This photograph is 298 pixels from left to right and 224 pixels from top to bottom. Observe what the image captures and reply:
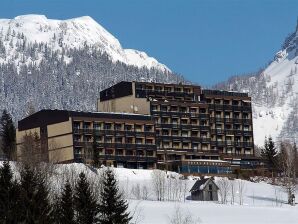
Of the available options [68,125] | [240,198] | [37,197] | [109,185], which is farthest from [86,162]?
[37,197]

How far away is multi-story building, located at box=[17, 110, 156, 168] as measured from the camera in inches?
6964

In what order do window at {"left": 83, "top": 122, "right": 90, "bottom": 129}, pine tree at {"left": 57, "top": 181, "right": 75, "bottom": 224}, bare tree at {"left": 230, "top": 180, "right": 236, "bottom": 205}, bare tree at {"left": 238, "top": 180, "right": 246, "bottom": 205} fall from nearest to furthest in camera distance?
pine tree at {"left": 57, "top": 181, "right": 75, "bottom": 224}, bare tree at {"left": 238, "top": 180, "right": 246, "bottom": 205}, bare tree at {"left": 230, "top": 180, "right": 236, "bottom": 205}, window at {"left": 83, "top": 122, "right": 90, "bottom": 129}

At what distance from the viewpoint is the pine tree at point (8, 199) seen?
77188 mm

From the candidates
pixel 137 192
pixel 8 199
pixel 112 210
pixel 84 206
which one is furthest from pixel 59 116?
pixel 8 199

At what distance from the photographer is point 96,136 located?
180m

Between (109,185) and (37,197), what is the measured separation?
12.6m

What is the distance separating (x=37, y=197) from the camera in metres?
78.6

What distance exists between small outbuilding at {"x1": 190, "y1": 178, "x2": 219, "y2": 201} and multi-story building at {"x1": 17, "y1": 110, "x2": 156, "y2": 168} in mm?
26657

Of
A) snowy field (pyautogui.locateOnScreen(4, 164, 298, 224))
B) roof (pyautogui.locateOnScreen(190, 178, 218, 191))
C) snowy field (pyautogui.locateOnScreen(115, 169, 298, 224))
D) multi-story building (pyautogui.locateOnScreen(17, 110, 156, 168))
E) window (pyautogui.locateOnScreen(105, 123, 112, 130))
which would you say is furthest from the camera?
window (pyautogui.locateOnScreen(105, 123, 112, 130))

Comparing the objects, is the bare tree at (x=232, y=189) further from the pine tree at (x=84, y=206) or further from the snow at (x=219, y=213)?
the pine tree at (x=84, y=206)

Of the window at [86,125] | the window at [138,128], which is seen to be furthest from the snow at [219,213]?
the window at [138,128]

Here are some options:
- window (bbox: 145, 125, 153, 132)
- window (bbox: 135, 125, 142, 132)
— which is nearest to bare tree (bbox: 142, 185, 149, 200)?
window (bbox: 135, 125, 142, 132)

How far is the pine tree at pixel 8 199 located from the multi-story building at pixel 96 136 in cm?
8697

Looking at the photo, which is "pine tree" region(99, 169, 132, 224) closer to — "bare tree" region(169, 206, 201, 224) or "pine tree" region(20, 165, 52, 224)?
"pine tree" region(20, 165, 52, 224)
